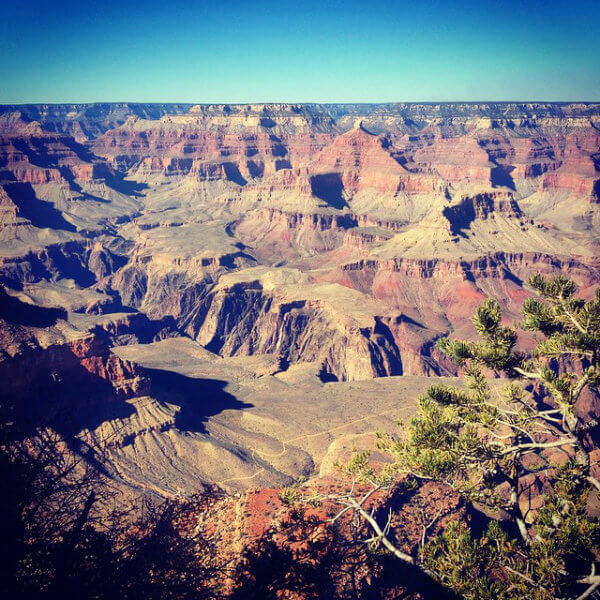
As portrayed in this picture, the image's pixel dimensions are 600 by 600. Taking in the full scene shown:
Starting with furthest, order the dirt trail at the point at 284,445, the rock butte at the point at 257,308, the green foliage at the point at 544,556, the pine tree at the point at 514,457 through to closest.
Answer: the rock butte at the point at 257,308, the dirt trail at the point at 284,445, the pine tree at the point at 514,457, the green foliage at the point at 544,556

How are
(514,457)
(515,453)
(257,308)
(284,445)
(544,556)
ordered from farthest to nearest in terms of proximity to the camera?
(257,308) → (284,445) → (514,457) → (515,453) → (544,556)

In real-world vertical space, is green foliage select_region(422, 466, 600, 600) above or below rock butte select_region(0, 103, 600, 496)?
above

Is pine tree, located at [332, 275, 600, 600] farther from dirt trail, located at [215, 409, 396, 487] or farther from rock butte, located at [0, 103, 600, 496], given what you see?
dirt trail, located at [215, 409, 396, 487]

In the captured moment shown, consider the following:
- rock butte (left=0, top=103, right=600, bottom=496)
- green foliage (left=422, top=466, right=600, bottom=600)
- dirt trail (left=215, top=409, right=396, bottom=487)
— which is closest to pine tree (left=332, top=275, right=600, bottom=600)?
green foliage (left=422, top=466, right=600, bottom=600)

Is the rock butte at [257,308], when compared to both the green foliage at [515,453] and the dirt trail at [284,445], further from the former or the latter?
the green foliage at [515,453]

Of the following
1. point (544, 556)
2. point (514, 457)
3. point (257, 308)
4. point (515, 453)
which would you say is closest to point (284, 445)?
point (514, 457)

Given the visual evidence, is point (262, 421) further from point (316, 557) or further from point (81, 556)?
point (81, 556)

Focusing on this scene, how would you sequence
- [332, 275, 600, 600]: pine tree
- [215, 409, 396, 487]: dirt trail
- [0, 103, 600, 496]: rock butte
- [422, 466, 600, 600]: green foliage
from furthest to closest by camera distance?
[0, 103, 600, 496]: rock butte
[215, 409, 396, 487]: dirt trail
[332, 275, 600, 600]: pine tree
[422, 466, 600, 600]: green foliage

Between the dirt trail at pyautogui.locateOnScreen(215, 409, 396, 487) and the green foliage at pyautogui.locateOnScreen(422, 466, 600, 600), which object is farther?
the dirt trail at pyautogui.locateOnScreen(215, 409, 396, 487)

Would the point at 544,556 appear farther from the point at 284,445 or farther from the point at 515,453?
the point at 284,445

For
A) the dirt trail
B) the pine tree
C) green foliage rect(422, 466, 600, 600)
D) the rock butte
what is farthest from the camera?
the rock butte

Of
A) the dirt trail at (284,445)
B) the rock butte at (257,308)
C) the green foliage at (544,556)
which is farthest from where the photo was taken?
the rock butte at (257,308)

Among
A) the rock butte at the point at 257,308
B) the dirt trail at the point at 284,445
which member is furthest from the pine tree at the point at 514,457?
the dirt trail at the point at 284,445
